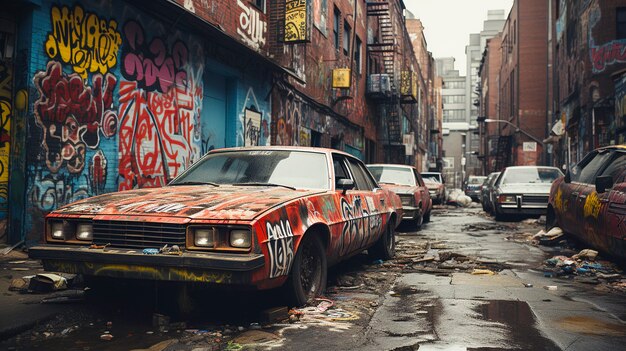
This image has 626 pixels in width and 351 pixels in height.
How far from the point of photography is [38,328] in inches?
160

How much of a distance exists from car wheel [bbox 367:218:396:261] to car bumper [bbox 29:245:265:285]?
3.93 metres

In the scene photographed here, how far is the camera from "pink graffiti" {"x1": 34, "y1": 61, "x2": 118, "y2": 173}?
679 cm

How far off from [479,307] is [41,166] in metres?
5.37

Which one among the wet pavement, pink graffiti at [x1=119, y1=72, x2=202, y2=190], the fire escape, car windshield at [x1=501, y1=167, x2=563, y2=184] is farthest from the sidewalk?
the fire escape

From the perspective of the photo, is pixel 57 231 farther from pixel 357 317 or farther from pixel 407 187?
pixel 407 187

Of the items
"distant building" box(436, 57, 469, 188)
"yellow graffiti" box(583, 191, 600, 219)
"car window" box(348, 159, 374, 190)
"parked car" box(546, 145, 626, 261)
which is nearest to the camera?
"parked car" box(546, 145, 626, 261)

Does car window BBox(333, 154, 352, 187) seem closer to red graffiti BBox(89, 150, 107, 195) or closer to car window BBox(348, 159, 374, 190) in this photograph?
car window BBox(348, 159, 374, 190)

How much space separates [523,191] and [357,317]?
1158 cm

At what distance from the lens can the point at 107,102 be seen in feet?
25.8

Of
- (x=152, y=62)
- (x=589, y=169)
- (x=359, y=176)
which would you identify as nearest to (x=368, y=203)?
(x=359, y=176)

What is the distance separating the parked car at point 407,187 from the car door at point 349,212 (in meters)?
5.58

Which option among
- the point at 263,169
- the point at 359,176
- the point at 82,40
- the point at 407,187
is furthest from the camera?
the point at 407,187

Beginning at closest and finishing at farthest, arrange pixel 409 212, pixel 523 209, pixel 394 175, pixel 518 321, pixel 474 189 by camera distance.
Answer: pixel 518 321 → pixel 409 212 → pixel 394 175 → pixel 523 209 → pixel 474 189

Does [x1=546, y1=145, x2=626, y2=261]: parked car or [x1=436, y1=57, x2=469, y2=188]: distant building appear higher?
[x1=436, y1=57, x2=469, y2=188]: distant building
